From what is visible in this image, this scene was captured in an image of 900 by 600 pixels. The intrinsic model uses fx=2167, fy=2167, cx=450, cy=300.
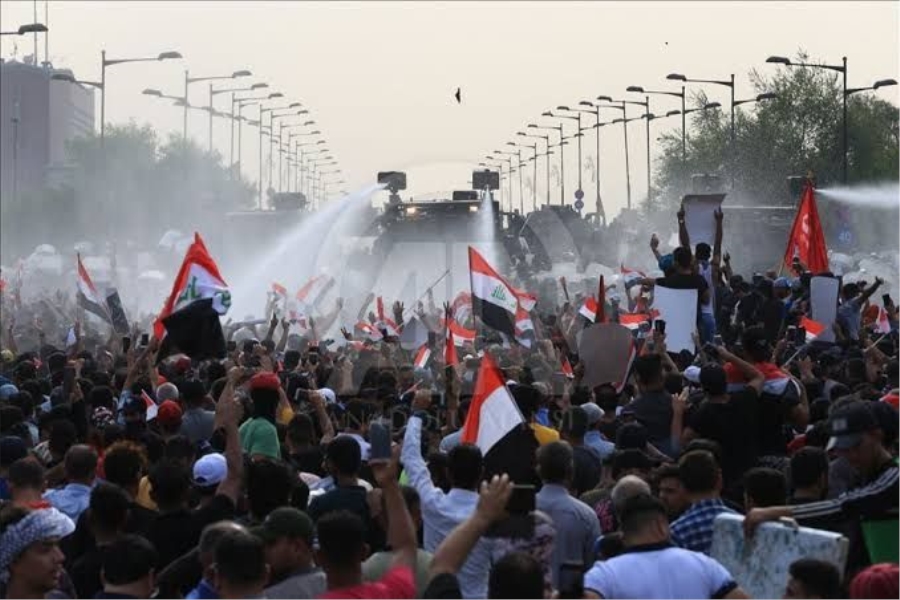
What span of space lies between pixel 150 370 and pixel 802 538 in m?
8.69

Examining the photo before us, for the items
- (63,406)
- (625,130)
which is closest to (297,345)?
(63,406)

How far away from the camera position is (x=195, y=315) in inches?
560

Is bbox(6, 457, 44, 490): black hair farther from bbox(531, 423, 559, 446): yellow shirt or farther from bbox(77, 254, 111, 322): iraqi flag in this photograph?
bbox(77, 254, 111, 322): iraqi flag

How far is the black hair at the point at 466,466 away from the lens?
8984 mm

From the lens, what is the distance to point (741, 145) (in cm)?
7956

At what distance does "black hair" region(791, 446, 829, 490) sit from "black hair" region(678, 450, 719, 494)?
1.84ft

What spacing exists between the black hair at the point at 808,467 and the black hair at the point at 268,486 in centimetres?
219

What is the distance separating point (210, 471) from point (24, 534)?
7.28ft

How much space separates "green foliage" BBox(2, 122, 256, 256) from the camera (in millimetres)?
103062

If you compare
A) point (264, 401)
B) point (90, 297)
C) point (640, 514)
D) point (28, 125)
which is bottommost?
point (640, 514)

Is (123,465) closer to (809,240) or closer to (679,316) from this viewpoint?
(679,316)

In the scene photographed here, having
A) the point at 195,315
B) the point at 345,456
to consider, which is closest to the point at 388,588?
the point at 345,456

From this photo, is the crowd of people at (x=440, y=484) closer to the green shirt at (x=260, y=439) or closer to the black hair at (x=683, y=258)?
the green shirt at (x=260, y=439)

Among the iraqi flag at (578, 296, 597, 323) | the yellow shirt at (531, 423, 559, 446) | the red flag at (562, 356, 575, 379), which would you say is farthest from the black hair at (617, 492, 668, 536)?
the iraqi flag at (578, 296, 597, 323)
